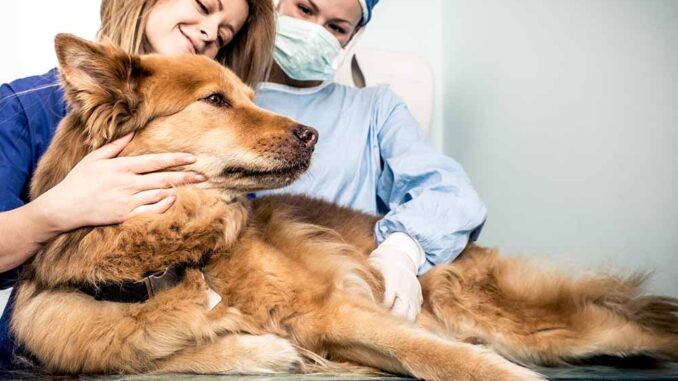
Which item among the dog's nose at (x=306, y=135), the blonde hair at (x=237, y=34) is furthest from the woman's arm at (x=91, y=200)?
the blonde hair at (x=237, y=34)

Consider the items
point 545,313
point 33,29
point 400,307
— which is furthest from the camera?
point 33,29

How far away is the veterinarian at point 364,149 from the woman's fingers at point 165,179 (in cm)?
67

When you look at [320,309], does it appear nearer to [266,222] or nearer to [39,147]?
[266,222]

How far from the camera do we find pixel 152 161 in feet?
4.54

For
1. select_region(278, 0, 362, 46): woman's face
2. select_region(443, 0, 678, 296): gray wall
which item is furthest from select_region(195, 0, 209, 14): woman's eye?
select_region(443, 0, 678, 296): gray wall

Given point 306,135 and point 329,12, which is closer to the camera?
point 306,135

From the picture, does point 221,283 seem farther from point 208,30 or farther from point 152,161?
point 208,30

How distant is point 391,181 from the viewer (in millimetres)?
2387

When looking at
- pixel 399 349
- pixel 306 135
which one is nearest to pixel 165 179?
pixel 306 135

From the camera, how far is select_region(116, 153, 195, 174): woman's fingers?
1363 mm

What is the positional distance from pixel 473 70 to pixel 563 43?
764 millimetres

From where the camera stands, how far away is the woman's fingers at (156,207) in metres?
1.36

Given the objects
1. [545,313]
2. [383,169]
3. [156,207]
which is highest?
[156,207]

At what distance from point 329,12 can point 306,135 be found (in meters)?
0.96
